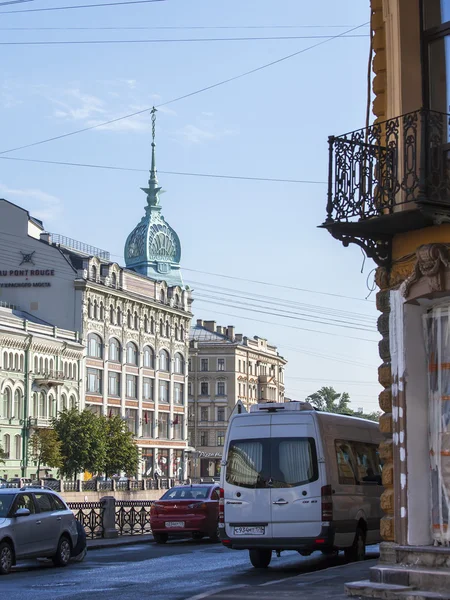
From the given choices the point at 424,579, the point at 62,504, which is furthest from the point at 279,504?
the point at 424,579

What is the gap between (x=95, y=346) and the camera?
339ft

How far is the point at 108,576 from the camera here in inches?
779

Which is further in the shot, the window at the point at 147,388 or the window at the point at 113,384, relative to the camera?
the window at the point at 147,388

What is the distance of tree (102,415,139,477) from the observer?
90188 mm

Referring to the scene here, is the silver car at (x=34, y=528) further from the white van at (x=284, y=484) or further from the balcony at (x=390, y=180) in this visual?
the balcony at (x=390, y=180)

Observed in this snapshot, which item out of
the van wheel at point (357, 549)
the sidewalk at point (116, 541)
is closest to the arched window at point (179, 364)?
the sidewalk at point (116, 541)

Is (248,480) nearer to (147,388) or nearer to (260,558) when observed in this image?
(260,558)

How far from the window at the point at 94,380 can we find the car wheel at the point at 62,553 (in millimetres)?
78609

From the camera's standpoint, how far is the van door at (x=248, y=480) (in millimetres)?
19578

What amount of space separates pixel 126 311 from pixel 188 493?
78.9 meters

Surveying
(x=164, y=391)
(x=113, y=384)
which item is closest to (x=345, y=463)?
(x=113, y=384)

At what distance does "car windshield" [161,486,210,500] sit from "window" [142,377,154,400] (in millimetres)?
81216

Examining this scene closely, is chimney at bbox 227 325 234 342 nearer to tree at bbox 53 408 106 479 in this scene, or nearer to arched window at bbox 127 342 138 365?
arched window at bbox 127 342 138 365

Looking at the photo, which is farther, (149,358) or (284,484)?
(149,358)
